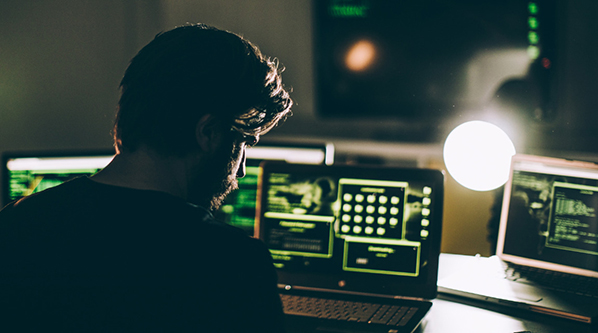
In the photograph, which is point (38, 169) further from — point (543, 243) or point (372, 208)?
point (543, 243)

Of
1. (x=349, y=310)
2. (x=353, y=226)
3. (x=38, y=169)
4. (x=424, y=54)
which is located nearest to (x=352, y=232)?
(x=353, y=226)

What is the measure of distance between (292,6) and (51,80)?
1398 mm

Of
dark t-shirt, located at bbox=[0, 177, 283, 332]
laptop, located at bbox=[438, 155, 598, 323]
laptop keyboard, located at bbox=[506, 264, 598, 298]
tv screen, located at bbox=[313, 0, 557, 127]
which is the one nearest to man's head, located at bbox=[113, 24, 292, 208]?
dark t-shirt, located at bbox=[0, 177, 283, 332]

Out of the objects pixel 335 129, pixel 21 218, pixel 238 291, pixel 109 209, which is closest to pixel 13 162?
pixel 21 218

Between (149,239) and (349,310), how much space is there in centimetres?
56

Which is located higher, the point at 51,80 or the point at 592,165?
the point at 51,80

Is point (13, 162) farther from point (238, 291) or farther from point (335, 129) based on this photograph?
point (335, 129)

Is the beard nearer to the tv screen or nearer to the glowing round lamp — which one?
the glowing round lamp

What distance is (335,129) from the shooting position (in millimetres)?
2865

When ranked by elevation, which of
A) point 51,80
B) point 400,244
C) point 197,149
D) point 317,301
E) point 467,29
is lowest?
point 317,301

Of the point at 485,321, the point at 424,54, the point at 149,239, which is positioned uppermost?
the point at 424,54

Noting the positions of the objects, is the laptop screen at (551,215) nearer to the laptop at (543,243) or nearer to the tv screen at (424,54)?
the laptop at (543,243)

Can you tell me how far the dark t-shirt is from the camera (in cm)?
67

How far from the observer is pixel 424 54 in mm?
2521
